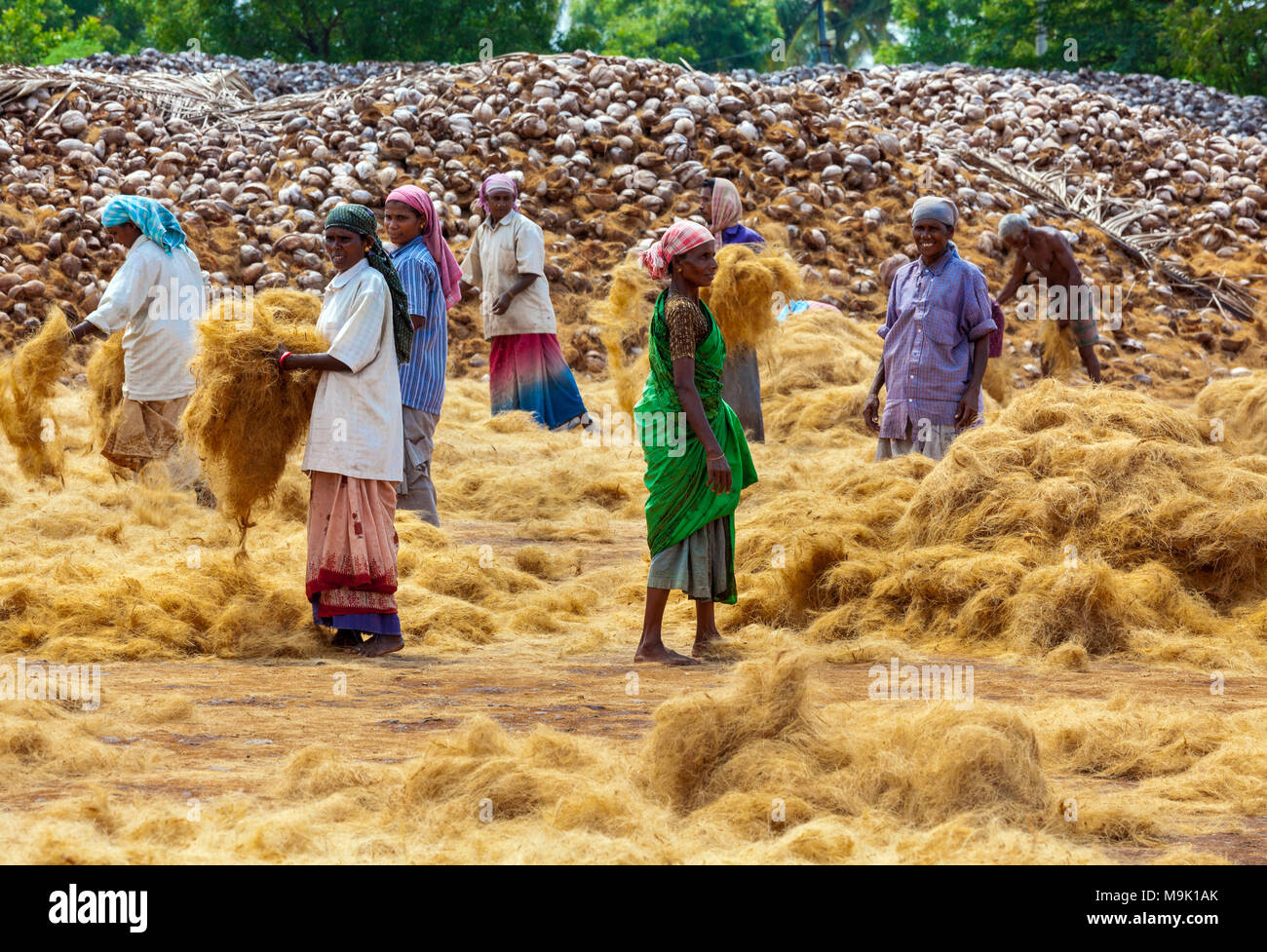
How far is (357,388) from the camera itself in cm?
525

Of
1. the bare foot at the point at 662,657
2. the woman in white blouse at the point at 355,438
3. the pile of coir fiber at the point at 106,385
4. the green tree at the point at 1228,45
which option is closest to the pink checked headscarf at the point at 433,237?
the woman in white blouse at the point at 355,438

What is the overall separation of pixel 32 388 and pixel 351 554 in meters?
2.73

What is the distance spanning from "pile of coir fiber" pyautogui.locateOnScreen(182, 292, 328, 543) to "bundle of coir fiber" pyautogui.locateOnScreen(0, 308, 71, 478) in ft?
6.56

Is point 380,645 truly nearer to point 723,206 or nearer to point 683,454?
point 683,454

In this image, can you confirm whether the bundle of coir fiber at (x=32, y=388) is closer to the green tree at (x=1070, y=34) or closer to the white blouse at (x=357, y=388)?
the white blouse at (x=357, y=388)

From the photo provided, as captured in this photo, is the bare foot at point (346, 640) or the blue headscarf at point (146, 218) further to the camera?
the blue headscarf at point (146, 218)

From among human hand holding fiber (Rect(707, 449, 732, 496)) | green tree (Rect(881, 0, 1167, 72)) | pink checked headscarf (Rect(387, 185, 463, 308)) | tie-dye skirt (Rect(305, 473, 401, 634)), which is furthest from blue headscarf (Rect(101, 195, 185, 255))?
green tree (Rect(881, 0, 1167, 72))

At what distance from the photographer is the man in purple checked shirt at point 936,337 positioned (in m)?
6.32

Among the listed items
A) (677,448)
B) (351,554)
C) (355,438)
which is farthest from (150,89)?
(677,448)

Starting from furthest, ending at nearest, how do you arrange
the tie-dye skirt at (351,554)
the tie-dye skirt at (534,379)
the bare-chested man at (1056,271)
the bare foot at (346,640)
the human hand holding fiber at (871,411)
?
the tie-dye skirt at (534,379) → the bare-chested man at (1056,271) → the human hand holding fiber at (871,411) → the bare foot at (346,640) → the tie-dye skirt at (351,554)

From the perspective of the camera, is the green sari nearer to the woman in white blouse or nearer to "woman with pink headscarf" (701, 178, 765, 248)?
the woman in white blouse

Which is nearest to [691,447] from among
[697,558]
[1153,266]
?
[697,558]

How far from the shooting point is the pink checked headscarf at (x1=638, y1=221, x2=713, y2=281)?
510cm
